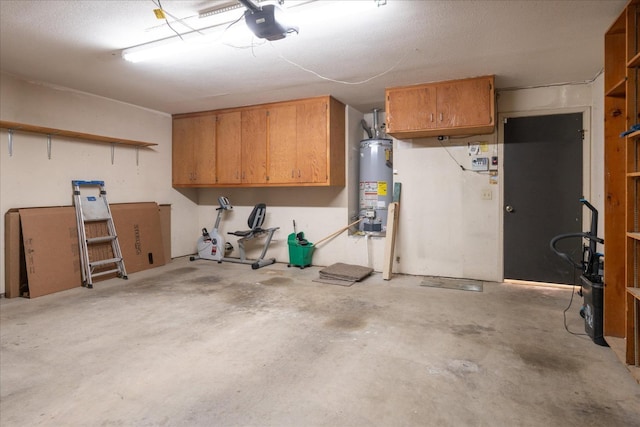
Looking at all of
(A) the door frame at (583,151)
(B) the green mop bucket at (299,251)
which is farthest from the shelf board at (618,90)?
(B) the green mop bucket at (299,251)

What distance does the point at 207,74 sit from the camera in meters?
3.95

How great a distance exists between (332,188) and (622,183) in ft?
11.7

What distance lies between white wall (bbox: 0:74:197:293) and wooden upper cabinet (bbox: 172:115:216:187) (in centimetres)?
16

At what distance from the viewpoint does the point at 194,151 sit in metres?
5.95

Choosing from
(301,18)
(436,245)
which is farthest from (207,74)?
(436,245)

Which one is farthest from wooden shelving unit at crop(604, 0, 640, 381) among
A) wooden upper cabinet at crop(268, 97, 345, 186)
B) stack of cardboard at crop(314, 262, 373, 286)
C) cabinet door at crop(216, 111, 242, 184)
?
cabinet door at crop(216, 111, 242, 184)

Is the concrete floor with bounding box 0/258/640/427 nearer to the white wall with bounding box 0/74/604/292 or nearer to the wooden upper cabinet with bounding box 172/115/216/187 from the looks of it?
the white wall with bounding box 0/74/604/292

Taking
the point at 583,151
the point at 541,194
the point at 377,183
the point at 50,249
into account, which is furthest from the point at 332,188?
the point at 50,249

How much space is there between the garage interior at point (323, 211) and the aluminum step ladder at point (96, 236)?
100mm

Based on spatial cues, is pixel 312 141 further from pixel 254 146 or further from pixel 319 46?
pixel 319 46

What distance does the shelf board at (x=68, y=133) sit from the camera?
12.8ft

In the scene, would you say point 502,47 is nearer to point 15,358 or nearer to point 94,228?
point 15,358

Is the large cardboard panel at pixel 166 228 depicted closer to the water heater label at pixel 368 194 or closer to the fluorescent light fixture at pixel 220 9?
the water heater label at pixel 368 194

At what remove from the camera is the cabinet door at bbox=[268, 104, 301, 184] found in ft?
17.0
